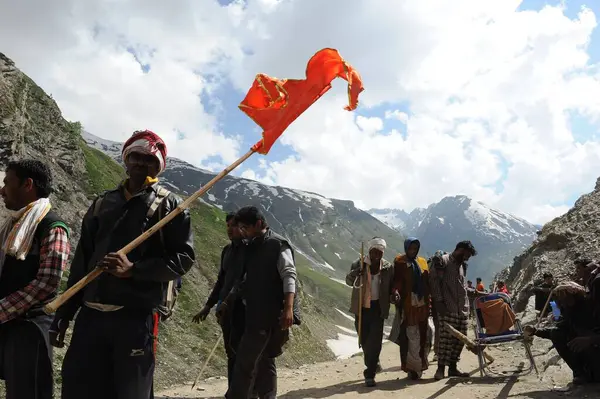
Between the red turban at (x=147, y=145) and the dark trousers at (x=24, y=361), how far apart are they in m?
1.50

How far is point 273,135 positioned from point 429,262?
6.43 m

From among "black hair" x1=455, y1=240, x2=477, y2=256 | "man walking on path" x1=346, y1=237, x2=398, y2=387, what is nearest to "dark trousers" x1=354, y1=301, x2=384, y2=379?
"man walking on path" x1=346, y1=237, x2=398, y2=387

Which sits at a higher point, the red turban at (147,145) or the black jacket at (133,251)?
the red turban at (147,145)

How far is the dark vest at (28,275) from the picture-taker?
3594 mm

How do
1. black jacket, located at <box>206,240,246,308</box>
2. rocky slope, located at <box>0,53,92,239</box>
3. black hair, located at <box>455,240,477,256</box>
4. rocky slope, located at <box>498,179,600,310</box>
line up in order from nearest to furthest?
black jacket, located at <box>206,240,246,308</box>
black hair, located at <box>455,240,477,256</box>
rocky slope, located at <box>0,53,92,239</box>
rocky slope, located at <box>498,179,600,310</box>

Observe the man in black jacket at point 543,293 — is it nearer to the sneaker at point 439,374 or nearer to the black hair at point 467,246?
the black hair at point 467,246

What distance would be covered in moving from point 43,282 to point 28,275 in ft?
0.68

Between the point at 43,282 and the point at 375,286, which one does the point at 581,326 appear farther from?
the point at 43,282

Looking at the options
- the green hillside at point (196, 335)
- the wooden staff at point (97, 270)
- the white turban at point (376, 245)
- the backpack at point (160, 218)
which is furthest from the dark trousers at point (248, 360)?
the green hillside at point (196, 335)

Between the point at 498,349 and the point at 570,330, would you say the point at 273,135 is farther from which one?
the point at 498,349

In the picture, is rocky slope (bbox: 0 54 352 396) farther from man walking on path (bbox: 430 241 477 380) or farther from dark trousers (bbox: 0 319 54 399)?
dark trousers (bbox: 0 319 54 399)

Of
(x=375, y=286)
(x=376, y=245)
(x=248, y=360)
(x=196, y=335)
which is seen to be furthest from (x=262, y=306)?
(x=196, y=335)

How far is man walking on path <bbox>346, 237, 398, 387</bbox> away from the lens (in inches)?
328

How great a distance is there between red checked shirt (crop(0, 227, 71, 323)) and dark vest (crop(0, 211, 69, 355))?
0.22 ft
